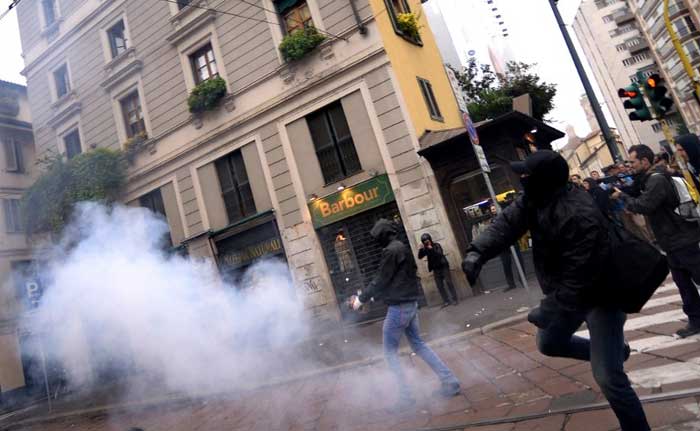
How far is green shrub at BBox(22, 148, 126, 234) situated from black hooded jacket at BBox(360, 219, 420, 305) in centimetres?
1315

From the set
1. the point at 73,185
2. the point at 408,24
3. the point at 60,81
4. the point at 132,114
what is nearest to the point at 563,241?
the point at 408,24

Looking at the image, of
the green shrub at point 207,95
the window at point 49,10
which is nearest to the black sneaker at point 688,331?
the green shrub at point 207,95

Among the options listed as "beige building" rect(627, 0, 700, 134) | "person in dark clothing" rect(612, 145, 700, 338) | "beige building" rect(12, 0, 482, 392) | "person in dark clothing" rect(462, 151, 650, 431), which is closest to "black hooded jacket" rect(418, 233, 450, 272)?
"beige building" rect(12, 0, 482, 392)

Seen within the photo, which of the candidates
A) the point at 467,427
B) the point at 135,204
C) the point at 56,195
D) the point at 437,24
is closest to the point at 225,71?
the point at 135,204

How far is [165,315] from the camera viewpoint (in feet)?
25.9

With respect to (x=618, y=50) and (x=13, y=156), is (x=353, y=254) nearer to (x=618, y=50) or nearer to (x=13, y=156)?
(x=13, y=156)

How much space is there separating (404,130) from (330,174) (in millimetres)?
2433

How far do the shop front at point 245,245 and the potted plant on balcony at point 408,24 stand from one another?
21.3 feet

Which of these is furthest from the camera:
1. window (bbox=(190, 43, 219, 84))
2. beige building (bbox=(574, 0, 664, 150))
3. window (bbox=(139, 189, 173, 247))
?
beige building (bbox=(574, 0, 664, 150))

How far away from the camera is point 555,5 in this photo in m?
9.73

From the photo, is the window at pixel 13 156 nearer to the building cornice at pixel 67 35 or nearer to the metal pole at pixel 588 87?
the building cornice at pixel 67 35

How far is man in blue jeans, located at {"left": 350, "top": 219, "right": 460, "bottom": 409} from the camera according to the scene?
4.25 meters

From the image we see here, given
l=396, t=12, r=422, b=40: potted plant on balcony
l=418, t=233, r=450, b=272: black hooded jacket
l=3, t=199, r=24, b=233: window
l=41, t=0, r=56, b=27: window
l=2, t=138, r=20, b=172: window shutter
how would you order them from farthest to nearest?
l=2, t=138, r=20, b=172: window shutter < l=3, t=199, r=24, b=233: window < l=41, t=0, r=56, b=27: window < l=396, t=12, r=422, b=40: potted plant on balcony < l=418, t=233, r=450, b=272: black hooded jacket

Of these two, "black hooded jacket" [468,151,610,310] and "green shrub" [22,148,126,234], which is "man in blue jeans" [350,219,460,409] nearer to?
"black hooded jacket" [468,151,610,310]
